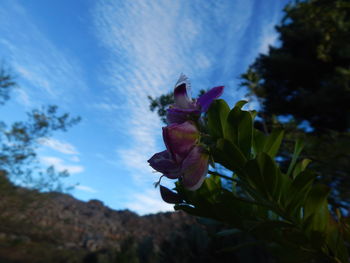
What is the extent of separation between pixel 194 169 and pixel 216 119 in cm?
13

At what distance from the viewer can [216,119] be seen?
628 millimetres

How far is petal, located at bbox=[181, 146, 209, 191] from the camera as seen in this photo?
0.55 m

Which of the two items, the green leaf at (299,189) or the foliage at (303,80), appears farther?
the foliage at (303,80)

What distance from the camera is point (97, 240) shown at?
11.1m

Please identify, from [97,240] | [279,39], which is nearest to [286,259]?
[97,240]

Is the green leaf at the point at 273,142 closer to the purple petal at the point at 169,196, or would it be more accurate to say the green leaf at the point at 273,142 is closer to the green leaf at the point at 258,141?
the green leaf at the point at 258,141

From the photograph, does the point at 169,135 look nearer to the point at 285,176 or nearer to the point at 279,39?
the point at 285,176

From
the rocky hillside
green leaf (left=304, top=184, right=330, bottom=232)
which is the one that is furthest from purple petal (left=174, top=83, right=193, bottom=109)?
the rocky hillside

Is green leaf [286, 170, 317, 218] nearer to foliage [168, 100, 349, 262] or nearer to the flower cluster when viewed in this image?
foliage [168, 100, 349, 262]

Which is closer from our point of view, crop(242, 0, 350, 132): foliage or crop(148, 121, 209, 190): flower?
crop(148, 121, 209, 190): flower

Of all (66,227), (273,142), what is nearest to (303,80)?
(66,227)

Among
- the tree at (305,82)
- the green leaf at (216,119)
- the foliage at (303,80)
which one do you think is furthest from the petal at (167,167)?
the foliage at (303,80)

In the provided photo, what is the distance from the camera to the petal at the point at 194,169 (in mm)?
554

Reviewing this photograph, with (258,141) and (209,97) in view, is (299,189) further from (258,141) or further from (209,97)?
(209,97)
